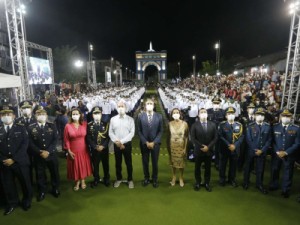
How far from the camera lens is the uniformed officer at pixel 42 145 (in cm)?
506

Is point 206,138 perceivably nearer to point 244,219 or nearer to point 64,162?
point 244,219

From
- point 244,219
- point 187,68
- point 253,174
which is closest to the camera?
point 244,219

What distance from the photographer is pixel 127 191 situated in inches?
Answer: 218

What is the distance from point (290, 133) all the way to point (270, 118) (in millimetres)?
2174

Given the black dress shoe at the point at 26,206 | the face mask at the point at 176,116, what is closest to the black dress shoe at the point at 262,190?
the face mask at the point at 176,116

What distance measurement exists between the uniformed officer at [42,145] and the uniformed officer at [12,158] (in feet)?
1.21

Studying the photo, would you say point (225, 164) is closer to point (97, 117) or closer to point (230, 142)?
point (230, 142)

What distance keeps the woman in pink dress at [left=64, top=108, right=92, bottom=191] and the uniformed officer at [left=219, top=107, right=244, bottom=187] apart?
3043 millimetres

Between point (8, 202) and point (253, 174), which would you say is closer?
point (8, 202)

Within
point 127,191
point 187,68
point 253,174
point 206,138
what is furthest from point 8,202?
point 187,68

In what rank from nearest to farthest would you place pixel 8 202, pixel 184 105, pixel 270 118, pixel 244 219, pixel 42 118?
pixel 244 219
pixel 8 202
pixel 42 118
pixel 270 118
pixel 184 105

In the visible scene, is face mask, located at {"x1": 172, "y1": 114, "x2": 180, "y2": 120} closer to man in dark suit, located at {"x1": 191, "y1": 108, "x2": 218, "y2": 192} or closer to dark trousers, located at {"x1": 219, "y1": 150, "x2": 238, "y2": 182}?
man in dark suit, located at {"x1": 191, "y1": 108, "x2": 218, "y2": 192}

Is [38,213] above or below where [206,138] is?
below

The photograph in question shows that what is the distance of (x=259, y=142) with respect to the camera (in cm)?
530
